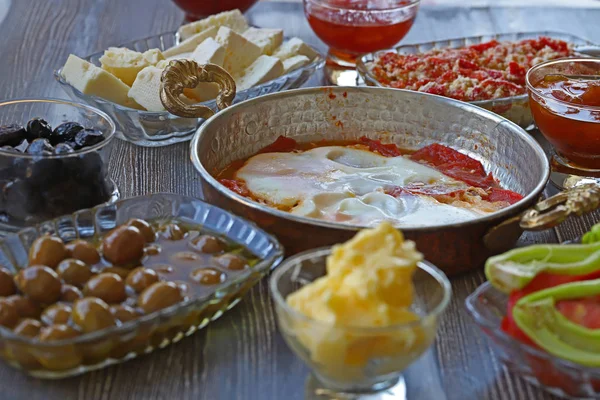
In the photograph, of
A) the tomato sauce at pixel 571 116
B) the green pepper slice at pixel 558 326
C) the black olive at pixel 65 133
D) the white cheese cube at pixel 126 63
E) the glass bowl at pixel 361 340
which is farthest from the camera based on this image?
the white cheese cube at pixel 126 63

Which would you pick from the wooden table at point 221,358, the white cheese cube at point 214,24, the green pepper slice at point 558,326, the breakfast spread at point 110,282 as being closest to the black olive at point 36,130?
the wooden table at point 221,358

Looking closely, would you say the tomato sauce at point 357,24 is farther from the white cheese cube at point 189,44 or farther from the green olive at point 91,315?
the green olive at point 91,315

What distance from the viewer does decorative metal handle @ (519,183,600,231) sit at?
1.23 m

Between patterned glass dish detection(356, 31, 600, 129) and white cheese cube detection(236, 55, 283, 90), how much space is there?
8.1 inches

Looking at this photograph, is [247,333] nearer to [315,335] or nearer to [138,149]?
[315,335]

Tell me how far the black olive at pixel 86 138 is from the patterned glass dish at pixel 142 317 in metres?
0.19

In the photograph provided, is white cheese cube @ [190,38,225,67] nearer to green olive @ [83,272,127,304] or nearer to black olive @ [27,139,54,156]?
black olive @ [27,139,54,156]

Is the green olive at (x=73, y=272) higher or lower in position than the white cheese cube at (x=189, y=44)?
higher

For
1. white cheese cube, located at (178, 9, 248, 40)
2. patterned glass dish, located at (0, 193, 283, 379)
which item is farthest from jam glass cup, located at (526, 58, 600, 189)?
white cheese cube, located at (178, 9, 248, 40)

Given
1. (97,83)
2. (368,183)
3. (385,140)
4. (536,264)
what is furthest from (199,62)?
(536,264)

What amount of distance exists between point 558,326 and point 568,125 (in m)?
0.66

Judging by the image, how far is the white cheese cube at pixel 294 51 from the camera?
6.74ft

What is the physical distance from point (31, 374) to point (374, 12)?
4.55 ft

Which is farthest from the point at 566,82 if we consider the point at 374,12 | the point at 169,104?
the point at 169,104
